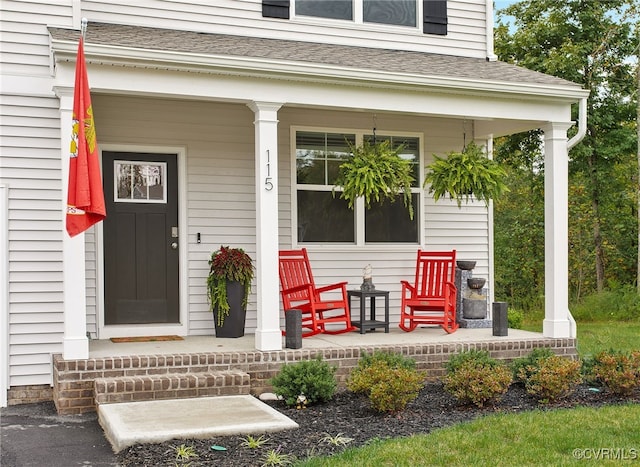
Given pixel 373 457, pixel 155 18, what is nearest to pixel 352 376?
pixel 373 457

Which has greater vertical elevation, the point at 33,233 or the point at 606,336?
the point at 33,233

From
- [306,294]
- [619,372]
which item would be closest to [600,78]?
[306,294]

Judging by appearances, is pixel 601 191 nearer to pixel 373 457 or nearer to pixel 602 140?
pixel 602 140

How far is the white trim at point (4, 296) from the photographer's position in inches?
269

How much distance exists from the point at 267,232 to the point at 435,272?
2.42 m

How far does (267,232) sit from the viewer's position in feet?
23.4

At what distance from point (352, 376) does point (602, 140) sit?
11322 mm

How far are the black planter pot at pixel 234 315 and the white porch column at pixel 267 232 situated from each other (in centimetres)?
77

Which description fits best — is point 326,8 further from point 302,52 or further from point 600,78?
point 600,78

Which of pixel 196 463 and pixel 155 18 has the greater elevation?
pixel 155 18

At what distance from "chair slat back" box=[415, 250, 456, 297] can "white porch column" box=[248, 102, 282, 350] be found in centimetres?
218

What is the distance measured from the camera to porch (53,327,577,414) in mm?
6277

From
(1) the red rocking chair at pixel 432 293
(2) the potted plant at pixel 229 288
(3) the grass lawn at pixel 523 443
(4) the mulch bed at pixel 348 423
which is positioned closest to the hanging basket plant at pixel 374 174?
(1) the red rocking chair at pixel 432 293

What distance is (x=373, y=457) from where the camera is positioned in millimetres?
4703
